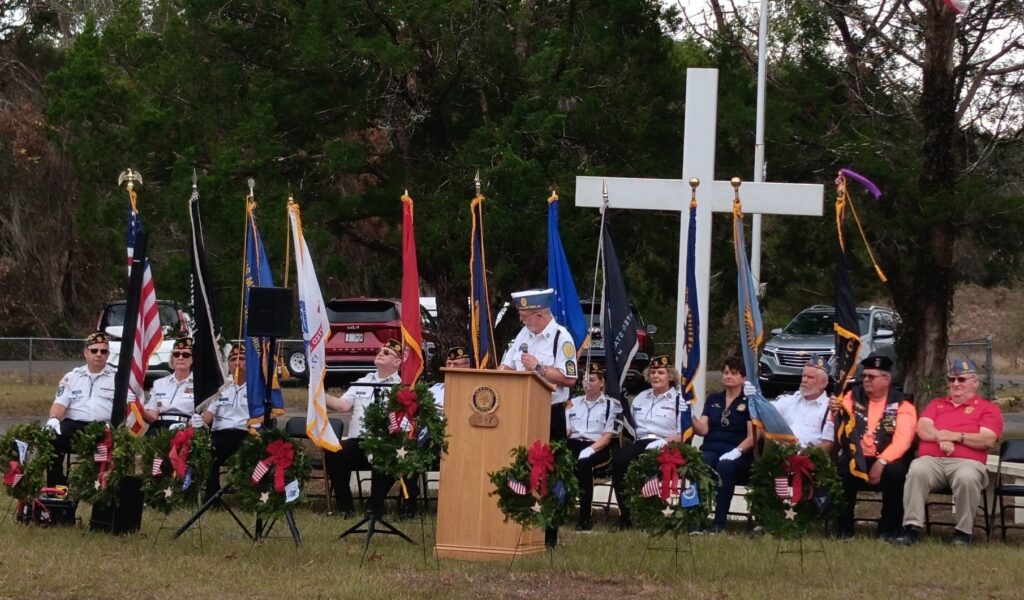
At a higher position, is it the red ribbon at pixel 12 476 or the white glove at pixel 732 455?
the white glove at pixel 732 455

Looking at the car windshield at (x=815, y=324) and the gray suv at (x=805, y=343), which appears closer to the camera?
the gray suv at (x=805, y=343)

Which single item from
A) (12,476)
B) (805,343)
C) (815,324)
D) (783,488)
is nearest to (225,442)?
(12,476)

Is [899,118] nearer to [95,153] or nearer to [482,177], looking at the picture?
[482,177]

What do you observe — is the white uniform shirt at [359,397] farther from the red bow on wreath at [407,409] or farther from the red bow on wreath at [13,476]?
the red bow on wreath at [13,476]

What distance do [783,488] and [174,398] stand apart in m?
6.18

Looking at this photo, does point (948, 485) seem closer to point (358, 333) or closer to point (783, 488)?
point (783, 488)

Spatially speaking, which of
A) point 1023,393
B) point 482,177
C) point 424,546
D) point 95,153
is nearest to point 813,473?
point 424,546

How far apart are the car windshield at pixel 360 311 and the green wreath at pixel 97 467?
13.4 m

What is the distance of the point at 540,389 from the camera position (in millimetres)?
9781

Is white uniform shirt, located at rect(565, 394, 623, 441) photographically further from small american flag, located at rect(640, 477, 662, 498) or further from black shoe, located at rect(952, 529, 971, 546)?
small american flag, located at rect(640, 477, 662, 498)

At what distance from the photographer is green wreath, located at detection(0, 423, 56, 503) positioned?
10.8 m

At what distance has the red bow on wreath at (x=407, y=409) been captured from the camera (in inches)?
379

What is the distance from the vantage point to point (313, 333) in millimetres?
10391

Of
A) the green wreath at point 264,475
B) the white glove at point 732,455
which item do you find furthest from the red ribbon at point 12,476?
the white glove at point 732,455
